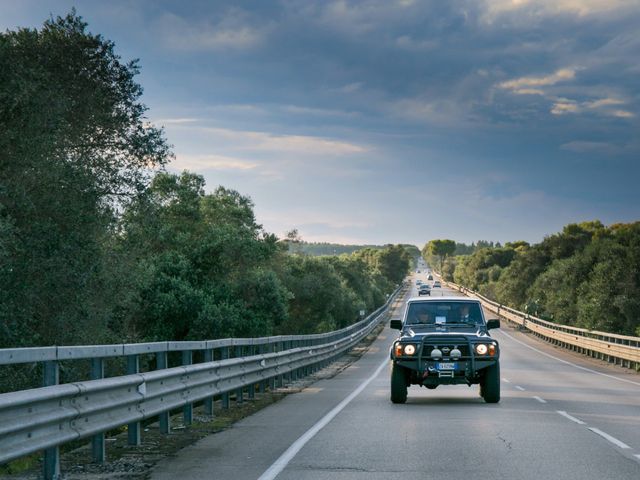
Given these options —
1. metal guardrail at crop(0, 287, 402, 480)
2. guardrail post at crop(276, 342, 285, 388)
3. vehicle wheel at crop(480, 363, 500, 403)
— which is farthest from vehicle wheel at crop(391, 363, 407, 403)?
guardrail post at crop(276, 342, 285, 388)

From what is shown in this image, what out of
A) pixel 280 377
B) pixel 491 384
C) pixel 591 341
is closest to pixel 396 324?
pixel 491 384

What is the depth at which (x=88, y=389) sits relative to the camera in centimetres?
856

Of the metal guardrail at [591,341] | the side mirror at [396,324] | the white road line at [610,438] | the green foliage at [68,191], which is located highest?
the green foliage at [68,191]

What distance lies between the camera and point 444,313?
63.8ft

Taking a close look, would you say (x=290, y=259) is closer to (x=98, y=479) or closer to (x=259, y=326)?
(x=259, y=326)

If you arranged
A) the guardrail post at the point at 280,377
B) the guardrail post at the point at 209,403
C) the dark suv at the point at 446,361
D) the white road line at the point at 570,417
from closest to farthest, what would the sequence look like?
the guardrail post at the point at 209,403 < the white road line at the point at 570,417 < the dark suv at the point at 446,361 < the guardrail post at the point at 280,377

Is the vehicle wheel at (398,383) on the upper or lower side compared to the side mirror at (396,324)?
lower

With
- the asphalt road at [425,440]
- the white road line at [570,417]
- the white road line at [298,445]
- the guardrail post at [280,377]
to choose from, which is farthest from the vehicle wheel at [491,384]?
the guardrail post at [280,377]

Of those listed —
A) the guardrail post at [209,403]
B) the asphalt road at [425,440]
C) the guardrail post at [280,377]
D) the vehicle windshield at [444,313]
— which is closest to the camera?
the asphalt road at [425,440]

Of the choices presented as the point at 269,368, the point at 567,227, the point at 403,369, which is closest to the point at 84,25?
the point at 269,368

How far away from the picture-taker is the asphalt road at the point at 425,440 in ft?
30.6

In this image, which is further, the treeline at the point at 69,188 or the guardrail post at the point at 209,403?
the treeline at the point at 69,188

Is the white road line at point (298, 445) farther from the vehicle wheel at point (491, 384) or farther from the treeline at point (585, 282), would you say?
the treeline at point (585, 282)

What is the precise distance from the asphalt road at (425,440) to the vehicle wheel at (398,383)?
0.23 metres
